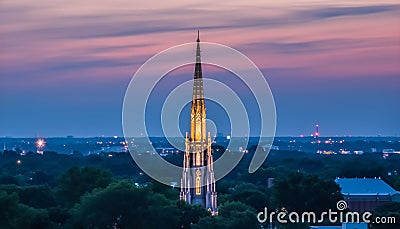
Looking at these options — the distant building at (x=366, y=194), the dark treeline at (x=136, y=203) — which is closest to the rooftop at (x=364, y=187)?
the distant building at (x=366, y=194)

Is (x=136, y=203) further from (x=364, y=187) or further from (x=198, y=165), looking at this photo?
(x=364, y=187)

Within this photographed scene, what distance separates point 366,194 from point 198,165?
23.7 m

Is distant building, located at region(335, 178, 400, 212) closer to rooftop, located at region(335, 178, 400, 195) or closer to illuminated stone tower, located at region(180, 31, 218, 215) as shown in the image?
rooftop, located at region(335, 178, 400, 195)

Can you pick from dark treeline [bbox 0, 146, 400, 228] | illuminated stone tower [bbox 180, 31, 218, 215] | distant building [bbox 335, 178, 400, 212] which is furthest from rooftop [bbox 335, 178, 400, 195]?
illuminated stone tower [bbox 180, 31, 218, 215]

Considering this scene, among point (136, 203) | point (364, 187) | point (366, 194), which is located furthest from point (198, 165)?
point (364, 187)

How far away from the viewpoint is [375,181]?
9150 centimetres

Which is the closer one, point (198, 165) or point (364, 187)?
point (198, 165)

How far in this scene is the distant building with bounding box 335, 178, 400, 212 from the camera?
83250 mm

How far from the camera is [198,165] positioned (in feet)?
212

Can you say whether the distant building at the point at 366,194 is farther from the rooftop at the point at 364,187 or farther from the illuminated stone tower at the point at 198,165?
the illuminated stone tower at the point at 198,165

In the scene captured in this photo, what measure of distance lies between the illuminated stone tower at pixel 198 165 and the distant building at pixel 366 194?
1727 centimetres

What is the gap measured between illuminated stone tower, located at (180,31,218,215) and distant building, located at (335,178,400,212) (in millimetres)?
17268

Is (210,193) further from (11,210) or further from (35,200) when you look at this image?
(35,200)

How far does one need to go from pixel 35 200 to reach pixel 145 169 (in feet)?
205
